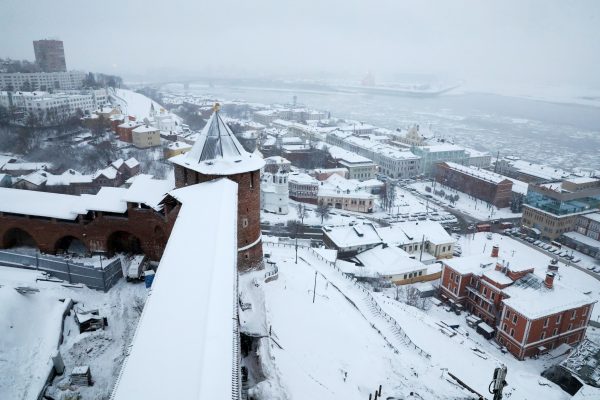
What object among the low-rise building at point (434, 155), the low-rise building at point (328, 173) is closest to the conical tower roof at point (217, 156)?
the low-rise building at point (328, 173)

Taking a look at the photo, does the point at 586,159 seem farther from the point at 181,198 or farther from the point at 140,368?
the point at 140,368

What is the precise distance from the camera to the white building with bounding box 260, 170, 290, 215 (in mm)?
48656

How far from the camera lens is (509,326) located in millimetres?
28047

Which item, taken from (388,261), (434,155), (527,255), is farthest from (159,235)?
(434,155)

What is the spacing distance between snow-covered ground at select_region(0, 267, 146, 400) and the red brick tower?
17.8ft

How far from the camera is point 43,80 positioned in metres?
100

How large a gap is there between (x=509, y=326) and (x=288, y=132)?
7950 cm

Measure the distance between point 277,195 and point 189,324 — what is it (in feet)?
130

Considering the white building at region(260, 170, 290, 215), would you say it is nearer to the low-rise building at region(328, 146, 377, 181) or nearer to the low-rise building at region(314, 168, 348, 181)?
the low-rise building at region(314, 168, 348, 181)

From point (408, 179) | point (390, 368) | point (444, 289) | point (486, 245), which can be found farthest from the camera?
point (408, 179)

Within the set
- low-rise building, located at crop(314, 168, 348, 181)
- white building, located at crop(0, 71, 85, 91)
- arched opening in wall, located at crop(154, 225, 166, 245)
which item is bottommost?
low-rise building, located at crop(314, 168, 348, 181)

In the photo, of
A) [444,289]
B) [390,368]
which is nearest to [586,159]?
[444,289]

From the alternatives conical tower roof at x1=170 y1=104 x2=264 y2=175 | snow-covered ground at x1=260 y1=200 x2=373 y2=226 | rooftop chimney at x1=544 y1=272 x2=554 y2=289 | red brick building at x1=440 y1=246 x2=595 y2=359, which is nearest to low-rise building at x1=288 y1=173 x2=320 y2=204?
snow-covered ground at x1=260 y1=200 x2=373 y2=226

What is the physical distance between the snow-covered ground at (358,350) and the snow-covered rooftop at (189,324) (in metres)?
4.66
